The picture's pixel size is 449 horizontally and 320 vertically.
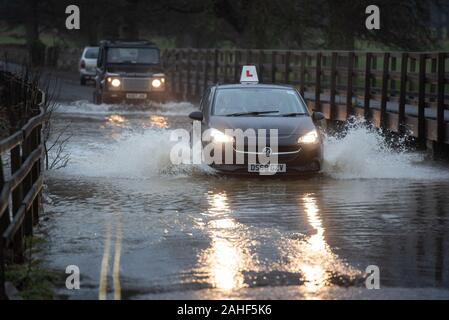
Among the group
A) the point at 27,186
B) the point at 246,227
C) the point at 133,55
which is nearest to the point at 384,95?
the point at 246,227

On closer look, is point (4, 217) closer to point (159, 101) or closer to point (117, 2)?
point (159, 101)

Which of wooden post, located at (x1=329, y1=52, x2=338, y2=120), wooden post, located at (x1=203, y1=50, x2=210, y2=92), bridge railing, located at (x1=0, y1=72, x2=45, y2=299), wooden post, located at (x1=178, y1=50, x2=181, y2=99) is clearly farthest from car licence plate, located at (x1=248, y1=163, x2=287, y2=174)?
wooden post, located at (x1=178, y1=50, x2=181, y2=99)

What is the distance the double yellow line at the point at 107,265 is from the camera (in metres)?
8.38

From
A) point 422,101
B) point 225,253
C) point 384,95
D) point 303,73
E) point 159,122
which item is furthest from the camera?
point 159,122

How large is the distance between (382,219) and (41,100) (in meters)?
5.22

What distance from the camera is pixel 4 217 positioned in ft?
29.3

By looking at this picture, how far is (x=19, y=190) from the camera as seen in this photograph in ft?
32.5

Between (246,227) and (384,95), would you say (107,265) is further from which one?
(384,95)

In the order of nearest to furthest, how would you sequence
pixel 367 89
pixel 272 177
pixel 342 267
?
pixel 342 267 → pixel 272 177 → pixel 367 89

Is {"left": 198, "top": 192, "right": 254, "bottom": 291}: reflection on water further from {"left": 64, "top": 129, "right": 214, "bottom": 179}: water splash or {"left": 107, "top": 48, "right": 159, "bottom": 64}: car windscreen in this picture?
{"left": 107, "top": 48, "right": 159, "bottom": 64}: car windscreen

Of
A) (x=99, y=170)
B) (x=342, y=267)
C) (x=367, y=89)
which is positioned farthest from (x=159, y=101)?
(x=342, y=267)

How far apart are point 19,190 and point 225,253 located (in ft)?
6.06

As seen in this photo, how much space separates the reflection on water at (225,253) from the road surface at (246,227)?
10mm

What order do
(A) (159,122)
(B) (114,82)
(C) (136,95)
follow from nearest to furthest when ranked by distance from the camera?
(A) (159,122) < (B) (114,82) < (C) (136,95)
